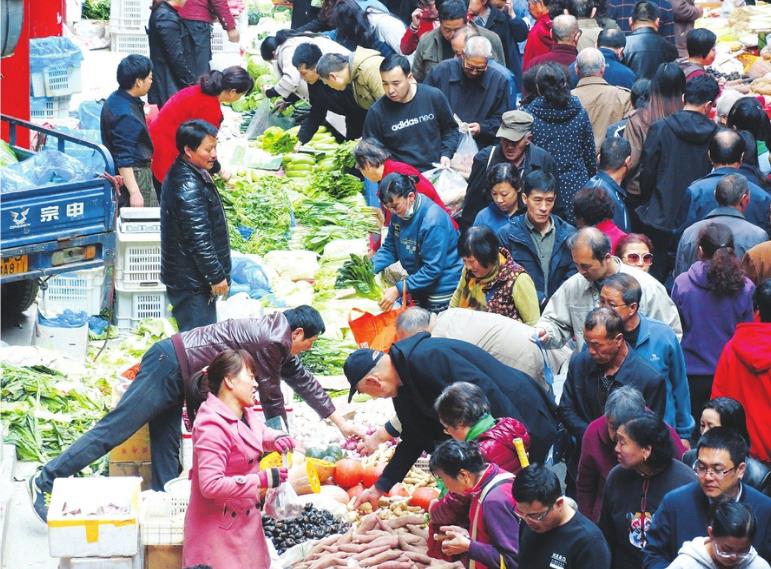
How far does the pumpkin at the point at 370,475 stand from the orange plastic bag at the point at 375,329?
1.24 metres

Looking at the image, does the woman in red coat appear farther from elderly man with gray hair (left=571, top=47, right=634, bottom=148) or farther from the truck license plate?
elderly man with gray hair (left=571, top=47, right=634, bottom=148)


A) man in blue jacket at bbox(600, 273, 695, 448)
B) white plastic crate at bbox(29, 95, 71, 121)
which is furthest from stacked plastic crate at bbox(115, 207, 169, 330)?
man in blue jacket at bbox(600, 273, 695, 448)

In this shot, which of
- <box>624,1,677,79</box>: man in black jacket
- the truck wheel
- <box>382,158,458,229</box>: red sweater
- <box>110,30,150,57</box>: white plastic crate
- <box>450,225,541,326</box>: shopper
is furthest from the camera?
<box>110,30,150,57</box>: white plastic crate

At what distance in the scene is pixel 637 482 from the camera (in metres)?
5.98

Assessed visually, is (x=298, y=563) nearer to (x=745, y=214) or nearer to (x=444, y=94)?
(x=745, y=214)

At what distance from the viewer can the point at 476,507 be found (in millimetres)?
6062

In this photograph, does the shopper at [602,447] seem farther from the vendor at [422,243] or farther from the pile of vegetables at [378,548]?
the vendor at [422,243]

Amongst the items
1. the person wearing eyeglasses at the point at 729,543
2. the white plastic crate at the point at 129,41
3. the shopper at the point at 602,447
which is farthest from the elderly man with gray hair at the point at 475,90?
the person wearing eyeglasses at the point at 729,543

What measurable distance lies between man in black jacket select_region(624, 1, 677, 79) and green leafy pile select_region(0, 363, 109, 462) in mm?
5535

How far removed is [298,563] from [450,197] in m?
4.11

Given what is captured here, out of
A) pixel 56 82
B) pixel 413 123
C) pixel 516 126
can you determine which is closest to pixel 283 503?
pixel 516 126

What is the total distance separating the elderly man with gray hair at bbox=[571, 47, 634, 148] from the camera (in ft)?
35.7

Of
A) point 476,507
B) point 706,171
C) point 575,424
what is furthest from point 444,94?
point 476,507

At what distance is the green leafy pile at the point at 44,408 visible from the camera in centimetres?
902
